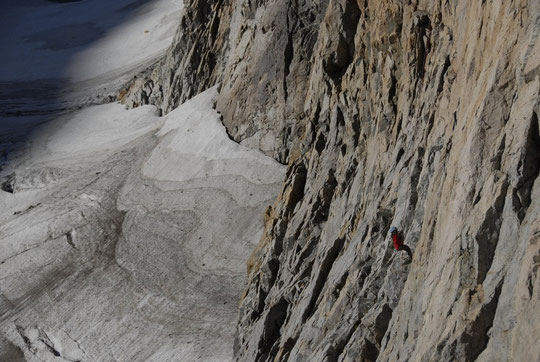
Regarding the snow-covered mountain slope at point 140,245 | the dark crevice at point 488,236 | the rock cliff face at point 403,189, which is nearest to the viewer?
the rock cliff face at point 403,189

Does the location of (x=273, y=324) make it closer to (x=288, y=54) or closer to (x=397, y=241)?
(x=397, y=241)

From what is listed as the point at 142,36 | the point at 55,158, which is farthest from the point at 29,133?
the point at 142,36

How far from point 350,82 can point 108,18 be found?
3705cm

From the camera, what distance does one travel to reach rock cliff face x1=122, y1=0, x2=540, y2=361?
7246 millimetres

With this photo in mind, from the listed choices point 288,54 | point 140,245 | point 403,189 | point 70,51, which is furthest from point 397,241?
point 70,51

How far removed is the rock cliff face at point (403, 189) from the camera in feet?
23.8

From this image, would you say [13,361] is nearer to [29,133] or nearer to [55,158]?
[55,158]

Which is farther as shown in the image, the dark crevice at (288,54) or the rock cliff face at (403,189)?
the dark crevice at (288,54)

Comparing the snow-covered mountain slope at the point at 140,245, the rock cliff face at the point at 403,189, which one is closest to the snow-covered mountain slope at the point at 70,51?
the snow-covered mountain slope at the point at 140,245

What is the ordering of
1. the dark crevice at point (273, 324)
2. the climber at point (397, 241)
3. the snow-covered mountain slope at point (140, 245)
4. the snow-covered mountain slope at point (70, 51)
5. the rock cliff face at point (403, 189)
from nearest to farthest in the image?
the rock cliff face at point (403, 189) → the climber at point (397, 241) → the dark crevice at point (273, 324) → the snow-covered mountain slope at point (140, 245) → the snow-covered mountain slope at point (70, 51)

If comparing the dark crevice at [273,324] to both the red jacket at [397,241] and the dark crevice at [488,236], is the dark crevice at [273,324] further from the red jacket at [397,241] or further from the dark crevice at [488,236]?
the dark crevice at [488,236]

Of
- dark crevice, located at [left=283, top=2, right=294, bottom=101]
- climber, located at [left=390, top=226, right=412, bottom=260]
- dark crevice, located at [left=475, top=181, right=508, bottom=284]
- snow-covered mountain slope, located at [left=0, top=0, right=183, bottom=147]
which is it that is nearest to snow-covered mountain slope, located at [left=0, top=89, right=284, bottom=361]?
dark crevice, located at [left=283, top=2, right=294, bottom=101]

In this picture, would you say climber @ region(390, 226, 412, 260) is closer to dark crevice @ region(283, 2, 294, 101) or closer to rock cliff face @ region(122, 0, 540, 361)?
rock cliff face @ region(122, 0, 540, 361)

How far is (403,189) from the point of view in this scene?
419 inches
